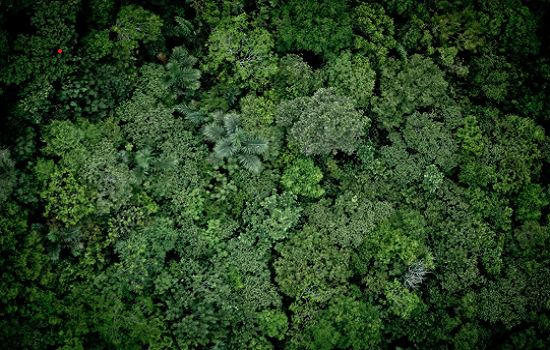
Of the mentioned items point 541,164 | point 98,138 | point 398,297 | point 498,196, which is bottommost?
point 398,297

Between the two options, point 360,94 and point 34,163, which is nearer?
point 34,163

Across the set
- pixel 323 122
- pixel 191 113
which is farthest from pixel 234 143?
pixel 323 122

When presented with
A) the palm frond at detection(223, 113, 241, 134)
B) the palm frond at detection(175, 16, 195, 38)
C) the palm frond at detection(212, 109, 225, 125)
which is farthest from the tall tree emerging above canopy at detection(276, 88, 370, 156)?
the palm frond at detection(175, 16, 195, 38)

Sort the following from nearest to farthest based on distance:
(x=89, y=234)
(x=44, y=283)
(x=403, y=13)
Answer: (x=44, y=283) < (x=89, y=234) < (x=403, y=13)

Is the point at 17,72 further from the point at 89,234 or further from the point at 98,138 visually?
the point at 89,234

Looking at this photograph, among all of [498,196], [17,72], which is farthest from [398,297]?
[17,72]

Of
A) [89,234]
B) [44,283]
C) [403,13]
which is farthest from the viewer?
[403,13]

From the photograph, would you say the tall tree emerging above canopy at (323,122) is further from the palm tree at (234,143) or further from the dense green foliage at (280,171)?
the palm tree at (234,143)
